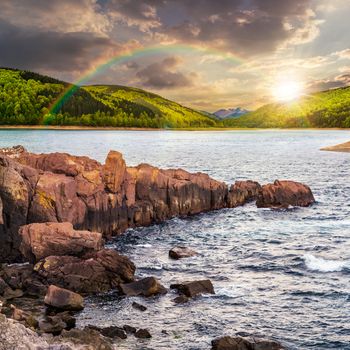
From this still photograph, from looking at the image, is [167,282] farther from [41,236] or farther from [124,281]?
[41,236]

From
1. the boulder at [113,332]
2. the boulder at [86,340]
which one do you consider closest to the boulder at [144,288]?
→ the boulder at [113,332]

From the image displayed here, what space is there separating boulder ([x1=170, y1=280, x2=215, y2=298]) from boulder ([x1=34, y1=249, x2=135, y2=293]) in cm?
406

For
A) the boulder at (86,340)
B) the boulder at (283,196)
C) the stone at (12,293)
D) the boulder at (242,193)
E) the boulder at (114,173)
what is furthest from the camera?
the boulder at (242,193)

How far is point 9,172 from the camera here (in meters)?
44.3

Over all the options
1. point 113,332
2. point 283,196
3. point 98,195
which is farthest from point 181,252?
point 283,196

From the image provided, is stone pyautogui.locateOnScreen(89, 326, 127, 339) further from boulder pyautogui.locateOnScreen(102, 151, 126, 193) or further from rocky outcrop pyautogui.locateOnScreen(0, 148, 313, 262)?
boulder pyautogui.locateOnScreen(102, 151, 126, 193)

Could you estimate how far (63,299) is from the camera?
102 ft

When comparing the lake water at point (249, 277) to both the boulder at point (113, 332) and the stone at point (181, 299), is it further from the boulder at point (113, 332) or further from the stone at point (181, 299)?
the boulder at point (113, 332)

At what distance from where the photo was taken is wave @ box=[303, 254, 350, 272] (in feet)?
128

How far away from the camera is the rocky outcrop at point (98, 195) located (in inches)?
1736

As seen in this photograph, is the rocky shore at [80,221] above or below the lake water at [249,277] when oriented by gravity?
above

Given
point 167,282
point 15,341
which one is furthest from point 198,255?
point 15,341

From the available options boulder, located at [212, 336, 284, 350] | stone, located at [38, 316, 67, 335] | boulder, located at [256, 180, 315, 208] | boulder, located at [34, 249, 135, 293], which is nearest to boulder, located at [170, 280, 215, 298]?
boulder, located at [34, 249, 135, 293]

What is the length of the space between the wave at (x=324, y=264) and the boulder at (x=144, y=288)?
43.8 feet
